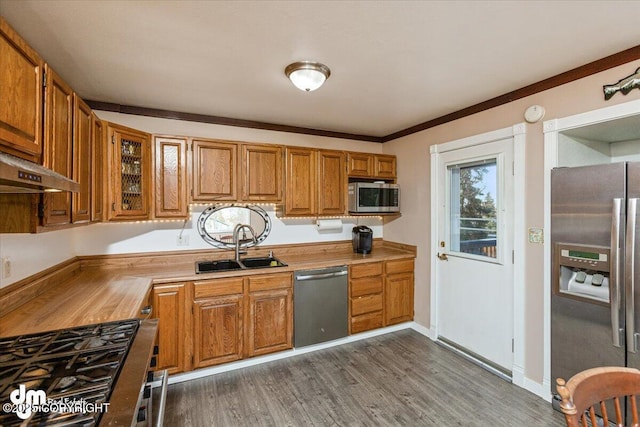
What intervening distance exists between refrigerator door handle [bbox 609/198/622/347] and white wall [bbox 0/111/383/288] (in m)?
2.58

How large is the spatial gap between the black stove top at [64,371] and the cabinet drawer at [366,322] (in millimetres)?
2277

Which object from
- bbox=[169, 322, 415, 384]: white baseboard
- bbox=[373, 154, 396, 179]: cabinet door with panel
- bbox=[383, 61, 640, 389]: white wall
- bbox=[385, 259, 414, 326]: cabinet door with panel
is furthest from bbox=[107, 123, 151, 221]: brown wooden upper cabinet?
bbox=[383, 61, 640, 389]: white wall

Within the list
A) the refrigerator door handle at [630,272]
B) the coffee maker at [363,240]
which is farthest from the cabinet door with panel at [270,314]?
the refrigerator door handle at [630,272]

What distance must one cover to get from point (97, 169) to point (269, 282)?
1.66 meters

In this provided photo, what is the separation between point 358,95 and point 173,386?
9.70 ft

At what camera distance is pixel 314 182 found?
339 cm

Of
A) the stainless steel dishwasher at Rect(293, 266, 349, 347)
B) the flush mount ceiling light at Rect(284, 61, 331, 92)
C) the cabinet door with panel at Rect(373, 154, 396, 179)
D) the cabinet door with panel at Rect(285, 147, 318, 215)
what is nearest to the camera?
the flush mount ceiling light at Rect(284, 61, 331, 92)

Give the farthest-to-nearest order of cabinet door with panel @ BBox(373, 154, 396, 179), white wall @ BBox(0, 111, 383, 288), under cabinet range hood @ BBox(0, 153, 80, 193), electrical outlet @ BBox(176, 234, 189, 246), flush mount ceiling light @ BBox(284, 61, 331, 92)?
cabinet door with panel @ BBox(373, 154, 396, 179) → electrical outlet @ BBox(176, 234, 189, 246) → flush mount ceiling light @ BBox(284, 61, 331, 92) → white wall @ BBox(0, 111, 383, 288) → under cabinet range hood @ BBox(0, 153, 80, 193)

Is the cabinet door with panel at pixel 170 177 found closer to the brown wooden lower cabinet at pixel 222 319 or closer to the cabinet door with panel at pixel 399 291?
the brown wooden lower cabinet at pixel 222 319

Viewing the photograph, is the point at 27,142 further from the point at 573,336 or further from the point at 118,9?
the point at 573,336

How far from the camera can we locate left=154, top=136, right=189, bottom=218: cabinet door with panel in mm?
2756

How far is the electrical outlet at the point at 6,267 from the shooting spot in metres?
1.69

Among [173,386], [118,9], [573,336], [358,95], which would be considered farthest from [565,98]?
[173,386]

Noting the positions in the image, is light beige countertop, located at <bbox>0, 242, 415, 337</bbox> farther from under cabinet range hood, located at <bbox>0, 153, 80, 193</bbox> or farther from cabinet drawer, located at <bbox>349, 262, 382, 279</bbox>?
under cabinet range hood, located at <bbox>0, 153, 80, 193</bbox>
